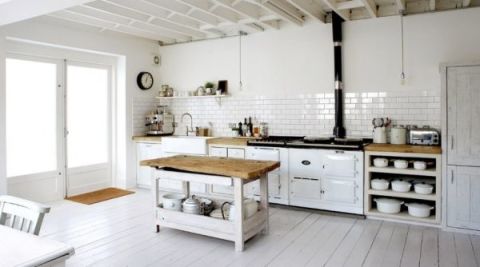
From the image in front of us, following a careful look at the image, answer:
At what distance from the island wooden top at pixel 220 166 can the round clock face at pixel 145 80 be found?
282 cm

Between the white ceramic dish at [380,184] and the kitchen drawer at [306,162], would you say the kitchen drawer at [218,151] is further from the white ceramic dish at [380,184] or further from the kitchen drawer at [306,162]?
the white ceramic dish at [380,184]

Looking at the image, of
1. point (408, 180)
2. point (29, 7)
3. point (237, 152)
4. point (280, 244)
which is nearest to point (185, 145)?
point (237, 152)

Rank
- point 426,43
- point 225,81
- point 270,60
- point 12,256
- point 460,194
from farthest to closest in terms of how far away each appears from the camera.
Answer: point 225,81 < point 270,60 < point 426,43 < point 460,194 < point 12,256

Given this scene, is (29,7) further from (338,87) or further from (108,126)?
(338,87)

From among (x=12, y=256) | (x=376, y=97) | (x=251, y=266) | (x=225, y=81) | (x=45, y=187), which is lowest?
(x=251, y=266)

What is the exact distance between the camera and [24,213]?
2061 mm

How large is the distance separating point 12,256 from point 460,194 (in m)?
4.17

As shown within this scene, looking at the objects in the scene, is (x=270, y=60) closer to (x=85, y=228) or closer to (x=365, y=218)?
(x=365, y=218)

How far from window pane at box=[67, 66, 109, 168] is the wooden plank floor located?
1432mm

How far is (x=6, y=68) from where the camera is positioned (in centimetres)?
495

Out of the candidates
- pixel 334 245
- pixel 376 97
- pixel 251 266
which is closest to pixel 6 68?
pixel 251 266

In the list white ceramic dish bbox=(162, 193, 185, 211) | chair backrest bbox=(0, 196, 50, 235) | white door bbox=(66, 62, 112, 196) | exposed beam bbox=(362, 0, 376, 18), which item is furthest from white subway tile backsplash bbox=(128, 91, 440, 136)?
chair backrest bbox=(0, 196, 50, 235)

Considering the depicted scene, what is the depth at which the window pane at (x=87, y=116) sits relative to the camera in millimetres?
5805

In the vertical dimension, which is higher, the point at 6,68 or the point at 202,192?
the point at 6,68
